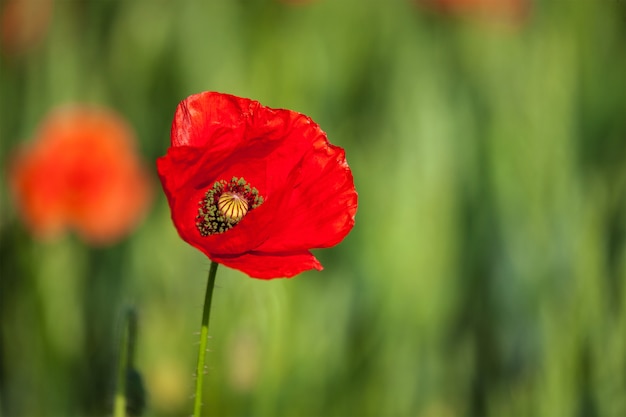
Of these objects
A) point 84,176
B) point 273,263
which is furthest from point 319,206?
point 84,176

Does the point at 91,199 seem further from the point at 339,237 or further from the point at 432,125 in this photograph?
the point at 339,237

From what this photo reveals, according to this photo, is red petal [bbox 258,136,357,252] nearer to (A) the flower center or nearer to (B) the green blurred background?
(A) the flower center

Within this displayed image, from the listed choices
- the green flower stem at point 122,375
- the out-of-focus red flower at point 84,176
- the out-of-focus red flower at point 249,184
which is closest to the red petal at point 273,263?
the out-of-focus red flower at point 249,184

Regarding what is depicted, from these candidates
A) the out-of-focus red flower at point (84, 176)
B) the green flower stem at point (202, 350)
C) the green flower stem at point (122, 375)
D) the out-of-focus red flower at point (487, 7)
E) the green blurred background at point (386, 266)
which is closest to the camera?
the green flower stem at point (202, 350)

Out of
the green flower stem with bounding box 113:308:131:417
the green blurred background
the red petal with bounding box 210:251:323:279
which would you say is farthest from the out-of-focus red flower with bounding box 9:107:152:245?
the red petal with bounding box 210:251:323:279

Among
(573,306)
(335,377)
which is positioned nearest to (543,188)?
(573,306)

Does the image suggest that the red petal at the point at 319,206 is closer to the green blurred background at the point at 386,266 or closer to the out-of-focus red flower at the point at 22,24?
the green blurred background at the point at 386,266

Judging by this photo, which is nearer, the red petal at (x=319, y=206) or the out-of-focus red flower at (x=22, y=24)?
the red petal at (x=319, y=206)
